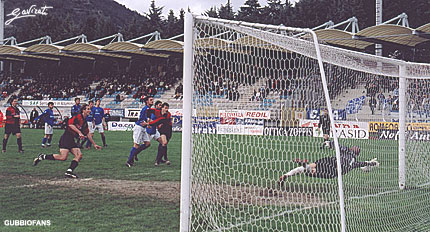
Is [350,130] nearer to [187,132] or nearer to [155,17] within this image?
[187,132]

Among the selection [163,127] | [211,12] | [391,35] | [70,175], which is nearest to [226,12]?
[211,12]

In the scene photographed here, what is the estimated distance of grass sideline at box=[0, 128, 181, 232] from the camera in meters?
6.19

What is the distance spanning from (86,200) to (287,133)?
3.61 meters

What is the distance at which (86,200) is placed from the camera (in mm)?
7691

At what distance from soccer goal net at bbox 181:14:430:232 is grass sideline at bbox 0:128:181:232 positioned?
1.03 metres

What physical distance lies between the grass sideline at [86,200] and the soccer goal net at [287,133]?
3.37 ft

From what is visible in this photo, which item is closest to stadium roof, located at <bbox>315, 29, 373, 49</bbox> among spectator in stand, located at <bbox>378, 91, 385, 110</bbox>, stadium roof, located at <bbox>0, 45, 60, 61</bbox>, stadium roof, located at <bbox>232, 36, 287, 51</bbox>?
spectator in stand, located at <bbox>378, 91, 385, 110</bbox>

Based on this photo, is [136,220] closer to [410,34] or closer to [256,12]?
[410,34]

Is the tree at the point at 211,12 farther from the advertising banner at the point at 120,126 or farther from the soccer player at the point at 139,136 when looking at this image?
the soccer player at the point at 139,136

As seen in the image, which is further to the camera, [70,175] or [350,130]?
[70,175]

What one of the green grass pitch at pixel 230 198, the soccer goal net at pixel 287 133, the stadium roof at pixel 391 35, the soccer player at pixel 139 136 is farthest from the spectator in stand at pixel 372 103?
the stadium roof at pixel 391 35

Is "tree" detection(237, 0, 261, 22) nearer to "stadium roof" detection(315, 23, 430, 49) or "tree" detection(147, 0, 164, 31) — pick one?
"tree" detection(147, 0, 164, 31)

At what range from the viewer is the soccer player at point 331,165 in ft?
20.9

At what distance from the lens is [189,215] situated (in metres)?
4.97
